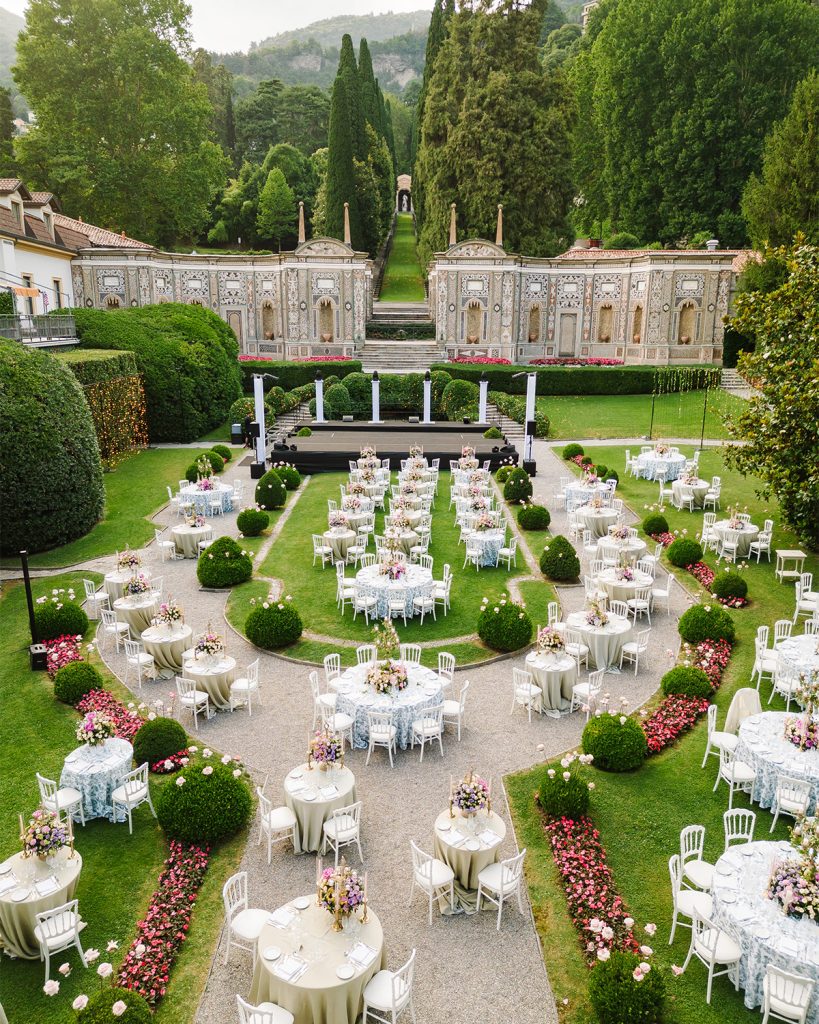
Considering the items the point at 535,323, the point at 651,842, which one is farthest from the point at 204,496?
the point at 535,323

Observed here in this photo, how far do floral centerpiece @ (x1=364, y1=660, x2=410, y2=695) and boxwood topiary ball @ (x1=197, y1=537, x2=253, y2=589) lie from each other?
7.44 meters

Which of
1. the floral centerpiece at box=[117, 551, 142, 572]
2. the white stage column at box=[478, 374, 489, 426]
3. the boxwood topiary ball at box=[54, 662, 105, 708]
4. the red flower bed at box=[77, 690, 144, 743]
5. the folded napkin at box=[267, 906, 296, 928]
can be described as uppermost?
the white stage column at box=[478, 374, 489, 426]

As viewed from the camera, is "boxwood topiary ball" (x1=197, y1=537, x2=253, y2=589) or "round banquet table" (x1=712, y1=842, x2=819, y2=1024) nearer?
"round banquet table" (x1=712, y1=842, x2=819, y2=1024)

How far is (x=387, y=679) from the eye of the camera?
11.7 meters

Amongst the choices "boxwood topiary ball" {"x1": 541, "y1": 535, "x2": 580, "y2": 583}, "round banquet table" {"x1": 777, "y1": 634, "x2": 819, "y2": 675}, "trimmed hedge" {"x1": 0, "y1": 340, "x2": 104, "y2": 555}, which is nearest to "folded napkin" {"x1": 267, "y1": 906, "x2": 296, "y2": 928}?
"round banquet table" {"x1": 777, "y1": 634, "x2": 819, "y2": 675}

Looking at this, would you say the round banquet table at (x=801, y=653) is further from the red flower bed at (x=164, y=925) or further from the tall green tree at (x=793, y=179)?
the tall green tree at (x=793, y=179)

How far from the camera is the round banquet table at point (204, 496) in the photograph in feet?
79.9

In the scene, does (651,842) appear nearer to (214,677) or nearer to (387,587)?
(214,677)

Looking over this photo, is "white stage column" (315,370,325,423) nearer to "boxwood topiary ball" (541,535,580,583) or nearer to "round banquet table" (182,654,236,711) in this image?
"boxwood topiary ball" (541,535,580,583)

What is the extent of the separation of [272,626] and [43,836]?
712cm

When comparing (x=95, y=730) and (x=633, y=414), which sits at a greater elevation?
(x=633, y=414)

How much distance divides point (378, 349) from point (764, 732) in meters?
42.3

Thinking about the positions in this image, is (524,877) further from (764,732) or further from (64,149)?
(64,149)

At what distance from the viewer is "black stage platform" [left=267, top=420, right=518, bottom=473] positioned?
3041 centimetres
